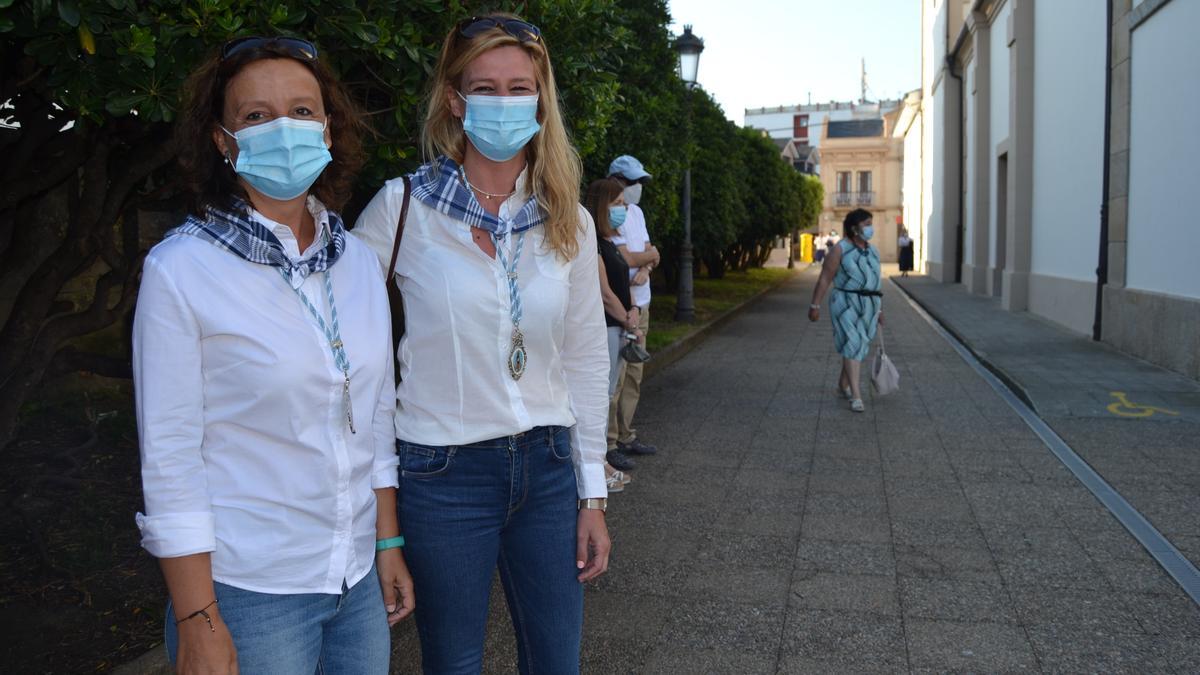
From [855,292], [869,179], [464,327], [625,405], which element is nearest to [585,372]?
[464,327]

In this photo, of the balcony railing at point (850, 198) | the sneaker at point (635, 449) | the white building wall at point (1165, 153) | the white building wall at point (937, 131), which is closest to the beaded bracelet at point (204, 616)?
the sneaker at point (635, 449)

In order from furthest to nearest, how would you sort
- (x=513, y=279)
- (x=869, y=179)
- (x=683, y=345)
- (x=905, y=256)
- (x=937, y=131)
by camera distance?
1. (x=869, y=179)
2. (x=905, y=256)
3. (x=937, y=131)
4. (x=683, y=345)
5. (x=513, y=279)

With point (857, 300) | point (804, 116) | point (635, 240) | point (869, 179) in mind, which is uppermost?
point (804, 116)

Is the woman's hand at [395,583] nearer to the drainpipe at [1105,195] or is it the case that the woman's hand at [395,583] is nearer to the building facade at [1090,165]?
the building facade at [1090,165]

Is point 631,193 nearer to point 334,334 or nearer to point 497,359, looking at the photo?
point 497,359

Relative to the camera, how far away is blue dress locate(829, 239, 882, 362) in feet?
30.2

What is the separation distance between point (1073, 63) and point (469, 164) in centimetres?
1569

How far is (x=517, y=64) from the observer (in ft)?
7.67

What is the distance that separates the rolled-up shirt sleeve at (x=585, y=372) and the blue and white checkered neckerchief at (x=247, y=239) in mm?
645

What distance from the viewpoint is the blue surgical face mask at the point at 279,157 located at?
6.36 ft

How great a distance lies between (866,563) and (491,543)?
3.17m

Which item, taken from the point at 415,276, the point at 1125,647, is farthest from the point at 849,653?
the point at 415,276

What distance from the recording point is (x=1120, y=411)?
867cm

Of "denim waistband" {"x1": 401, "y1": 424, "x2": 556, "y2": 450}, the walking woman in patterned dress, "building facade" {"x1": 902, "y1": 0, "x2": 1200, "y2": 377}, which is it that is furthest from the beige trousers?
"building facade" {"x1": 902, "y1": 0, "x2": 1200, "y2": 377}
